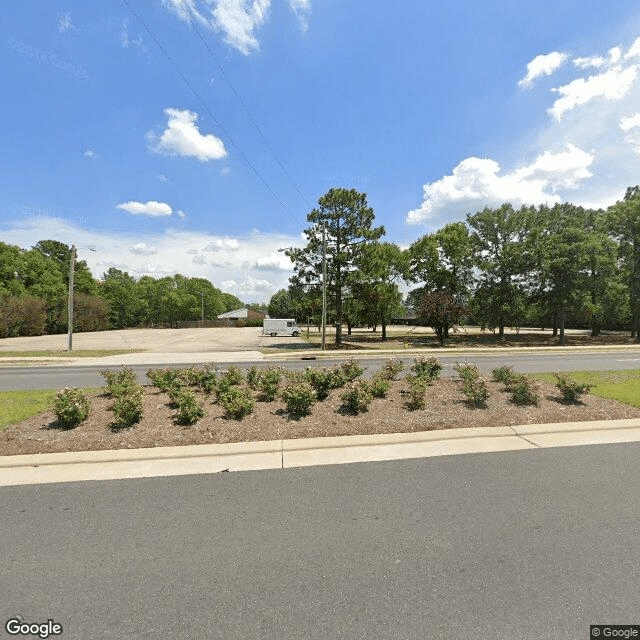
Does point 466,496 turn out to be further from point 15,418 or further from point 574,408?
point 15,418

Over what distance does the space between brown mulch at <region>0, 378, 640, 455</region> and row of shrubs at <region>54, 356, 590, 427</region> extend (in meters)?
0.18

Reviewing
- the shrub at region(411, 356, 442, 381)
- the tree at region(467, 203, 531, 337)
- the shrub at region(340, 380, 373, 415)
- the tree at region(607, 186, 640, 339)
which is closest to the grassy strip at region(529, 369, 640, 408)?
the shrub at region(411, 356, 442, 381)

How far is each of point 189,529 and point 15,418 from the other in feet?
18.7

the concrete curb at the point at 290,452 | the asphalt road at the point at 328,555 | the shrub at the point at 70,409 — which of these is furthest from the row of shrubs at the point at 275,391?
the asphalt road at the point at 328,555

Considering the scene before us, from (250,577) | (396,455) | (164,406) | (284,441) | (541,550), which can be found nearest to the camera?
(250,577)

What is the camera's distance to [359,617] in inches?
89.2

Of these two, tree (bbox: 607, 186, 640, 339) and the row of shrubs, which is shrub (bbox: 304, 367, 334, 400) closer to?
the row of shrubs

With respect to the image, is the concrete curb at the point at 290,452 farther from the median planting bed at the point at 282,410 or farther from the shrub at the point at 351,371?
the shrub at the point at 351,371

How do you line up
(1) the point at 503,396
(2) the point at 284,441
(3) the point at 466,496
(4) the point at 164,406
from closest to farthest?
(3) the point at 466,496 → (2) the point at 284,441 → (4) the point at 164,406 → (1) the point at 503,396

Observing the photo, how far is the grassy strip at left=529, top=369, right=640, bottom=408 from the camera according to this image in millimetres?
8062

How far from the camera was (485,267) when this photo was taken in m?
31.7

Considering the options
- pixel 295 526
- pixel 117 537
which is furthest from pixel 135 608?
pixel 295 526

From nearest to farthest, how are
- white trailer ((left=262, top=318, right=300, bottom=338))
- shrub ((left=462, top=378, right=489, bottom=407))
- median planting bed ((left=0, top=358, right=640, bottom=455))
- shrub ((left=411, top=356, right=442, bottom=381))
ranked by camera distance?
1. median planting bed ((left=0, top=358, right=640, bottom=455))
2. shrub ((left=462, top=378, right=489, bottom=407))
3. shrub ((left=411, top=356, right=442, bottom=381))
4. white trailer ((left=262, top=318, right=300, bottom=338))

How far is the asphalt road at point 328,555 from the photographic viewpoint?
2.25 m
